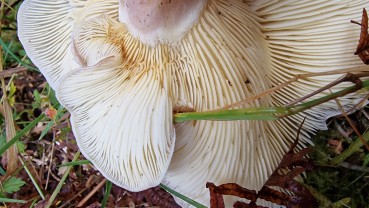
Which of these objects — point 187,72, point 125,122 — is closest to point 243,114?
point 187,72

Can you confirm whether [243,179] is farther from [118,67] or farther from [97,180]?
[97,180]

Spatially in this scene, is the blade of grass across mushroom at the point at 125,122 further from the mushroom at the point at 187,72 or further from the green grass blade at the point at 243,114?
the green grass blade at the point at 243,114

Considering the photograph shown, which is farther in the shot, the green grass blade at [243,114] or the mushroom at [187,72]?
the mushroom at [187,72]

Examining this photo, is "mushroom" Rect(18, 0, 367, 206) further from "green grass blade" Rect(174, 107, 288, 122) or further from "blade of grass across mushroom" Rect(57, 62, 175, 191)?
"green grass blade" Rect(174, 107, 288, 122)

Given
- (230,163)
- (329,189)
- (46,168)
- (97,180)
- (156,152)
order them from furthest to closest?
(46,168) → (97,180) → (329,189) → (230,163) → (156,152)

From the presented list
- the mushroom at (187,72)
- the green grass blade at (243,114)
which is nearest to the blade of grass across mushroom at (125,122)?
the mushroom at (187,72)

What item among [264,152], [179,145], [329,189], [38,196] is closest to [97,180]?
[38,196]

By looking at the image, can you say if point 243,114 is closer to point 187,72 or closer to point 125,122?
point 187,72
